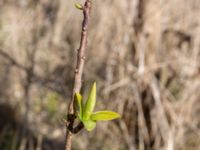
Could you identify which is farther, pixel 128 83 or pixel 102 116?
pixel 128 83

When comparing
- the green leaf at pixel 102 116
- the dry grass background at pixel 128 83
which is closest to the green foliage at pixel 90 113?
the green leaf at pixel 102 116

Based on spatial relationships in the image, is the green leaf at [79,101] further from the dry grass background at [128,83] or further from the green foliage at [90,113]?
the dry grass background at [128,83]

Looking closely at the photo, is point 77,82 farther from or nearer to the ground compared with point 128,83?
nearer to the ground

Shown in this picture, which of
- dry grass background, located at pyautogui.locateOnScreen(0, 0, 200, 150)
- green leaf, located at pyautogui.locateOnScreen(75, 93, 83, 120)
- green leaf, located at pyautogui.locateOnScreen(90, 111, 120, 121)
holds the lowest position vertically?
green leaf, located at pyautogui.locateOnScreen(90, 111, 120, 121)

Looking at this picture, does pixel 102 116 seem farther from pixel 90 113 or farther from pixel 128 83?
pixel 128 83

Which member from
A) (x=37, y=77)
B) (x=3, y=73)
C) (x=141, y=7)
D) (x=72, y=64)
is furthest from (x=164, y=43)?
(x=3, y=73)

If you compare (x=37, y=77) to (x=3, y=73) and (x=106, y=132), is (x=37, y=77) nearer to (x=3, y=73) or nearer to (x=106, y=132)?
(x=3, y=73)

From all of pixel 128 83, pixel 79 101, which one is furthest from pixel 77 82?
pixel 128 83

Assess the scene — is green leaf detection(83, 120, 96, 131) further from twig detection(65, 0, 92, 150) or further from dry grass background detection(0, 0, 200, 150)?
dry grass background detection(0, 0, 200, 150)

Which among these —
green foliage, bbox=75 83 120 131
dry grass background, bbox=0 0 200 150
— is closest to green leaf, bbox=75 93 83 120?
green foliage, bbox=75 83 120 131
